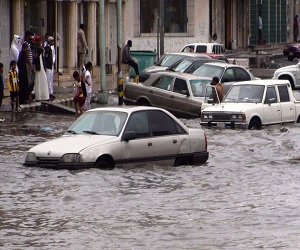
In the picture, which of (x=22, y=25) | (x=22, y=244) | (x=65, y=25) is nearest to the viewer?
(x=22, y=244)

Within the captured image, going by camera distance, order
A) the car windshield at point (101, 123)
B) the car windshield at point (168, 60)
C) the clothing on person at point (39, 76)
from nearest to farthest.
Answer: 1. the car windshield at point (101, 123)
2. the clothing on person at point (39, 76)
3. the car windshield at point (168, 60)

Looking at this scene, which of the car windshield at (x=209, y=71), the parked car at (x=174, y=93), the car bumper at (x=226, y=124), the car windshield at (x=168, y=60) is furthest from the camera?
the car windshield at (x=168, y=60)

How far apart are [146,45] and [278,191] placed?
4131cm

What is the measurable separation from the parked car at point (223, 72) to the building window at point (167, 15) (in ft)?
76.9

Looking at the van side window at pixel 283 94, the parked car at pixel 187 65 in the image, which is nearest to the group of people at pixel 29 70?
the parked car at pixel 187 65

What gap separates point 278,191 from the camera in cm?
1841

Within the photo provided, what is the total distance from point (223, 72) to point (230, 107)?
263 inches

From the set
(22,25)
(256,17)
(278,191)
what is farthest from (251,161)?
(256,17)

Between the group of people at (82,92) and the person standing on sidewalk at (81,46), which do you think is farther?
the person standing on sidewalk at (81,46)

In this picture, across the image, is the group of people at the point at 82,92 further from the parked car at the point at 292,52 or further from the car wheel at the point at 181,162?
the parked car at the point at 292,52

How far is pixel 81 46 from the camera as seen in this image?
42.0 m

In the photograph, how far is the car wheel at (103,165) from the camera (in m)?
19.0

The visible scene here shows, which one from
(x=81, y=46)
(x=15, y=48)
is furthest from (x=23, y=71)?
(x=81, y=46)

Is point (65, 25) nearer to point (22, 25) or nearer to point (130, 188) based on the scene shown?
point (22, 25)
